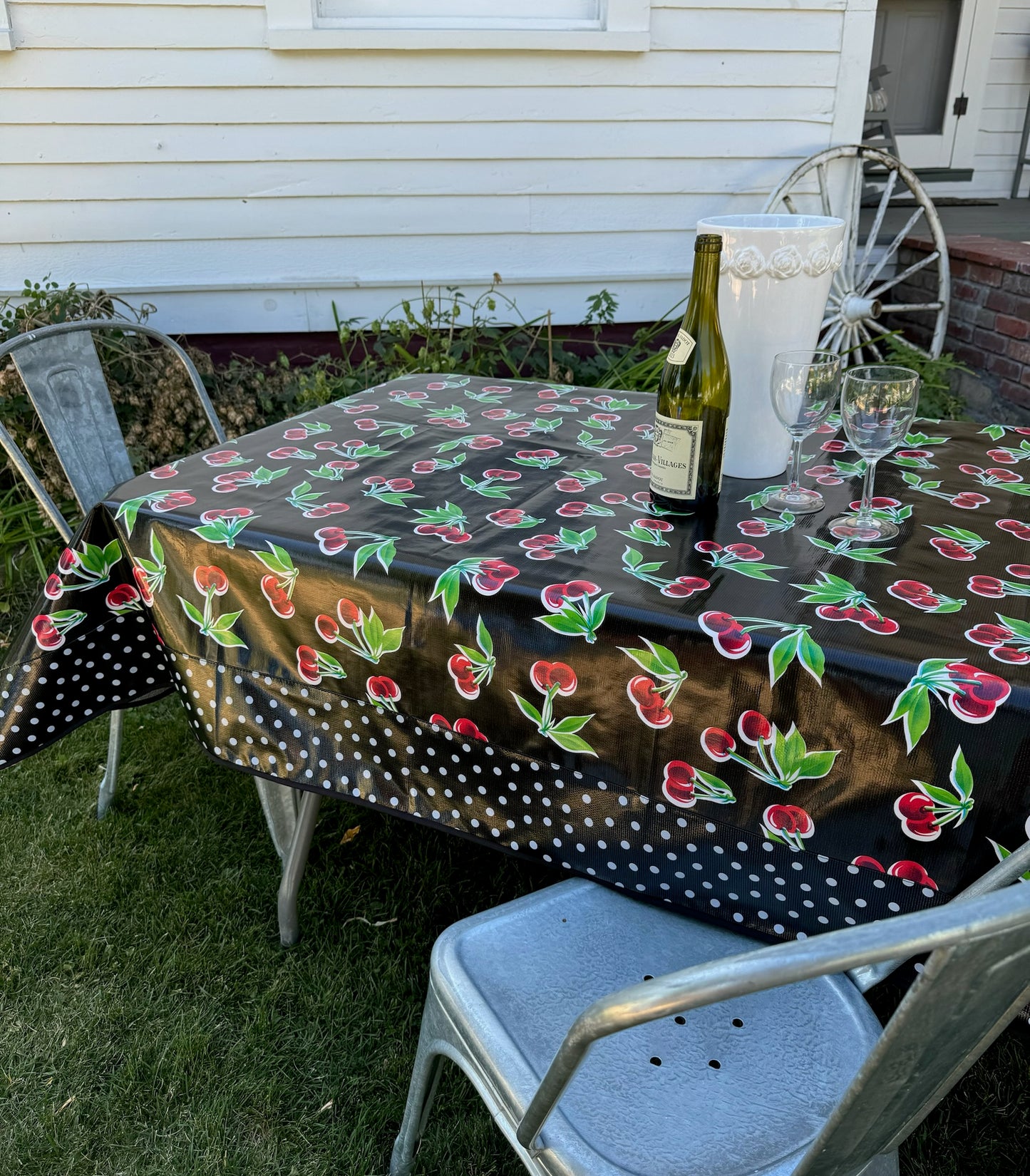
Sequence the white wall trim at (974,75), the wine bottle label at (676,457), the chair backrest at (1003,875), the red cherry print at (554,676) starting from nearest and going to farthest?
the chair backrest at (1003,875)
the red cherry print at (554,676)
the wine bottle label at (676,457)
the white wall trim at (974,75)

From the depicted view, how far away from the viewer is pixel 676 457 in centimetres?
117

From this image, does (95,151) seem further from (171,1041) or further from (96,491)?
(171,1041)

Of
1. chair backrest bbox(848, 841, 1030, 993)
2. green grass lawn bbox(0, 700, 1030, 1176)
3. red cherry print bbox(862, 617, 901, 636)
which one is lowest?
green grass lawn bbox(0, 700, 1030, 1176)

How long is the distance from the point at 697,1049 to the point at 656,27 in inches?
141

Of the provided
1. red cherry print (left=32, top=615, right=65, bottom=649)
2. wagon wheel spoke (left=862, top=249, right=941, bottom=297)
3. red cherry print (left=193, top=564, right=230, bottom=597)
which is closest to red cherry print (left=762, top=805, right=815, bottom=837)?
red cherry print (left=193, top=564, right=230, bottom=597)

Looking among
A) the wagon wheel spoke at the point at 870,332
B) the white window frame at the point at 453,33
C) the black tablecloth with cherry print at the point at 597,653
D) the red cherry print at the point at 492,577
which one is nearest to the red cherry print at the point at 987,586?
the black tablecloth with cherry print at the point at 597,653

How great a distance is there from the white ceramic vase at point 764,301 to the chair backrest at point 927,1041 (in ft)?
2.74

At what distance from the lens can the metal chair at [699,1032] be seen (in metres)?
0.57

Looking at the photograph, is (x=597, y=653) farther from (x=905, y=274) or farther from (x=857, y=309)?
(x=905, y=274)

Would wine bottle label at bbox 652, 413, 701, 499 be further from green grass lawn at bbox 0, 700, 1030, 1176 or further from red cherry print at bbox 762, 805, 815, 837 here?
green grass lawn at bbox 0, 700, 1030, 1176

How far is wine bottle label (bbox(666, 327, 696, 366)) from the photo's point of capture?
1193 millimetres

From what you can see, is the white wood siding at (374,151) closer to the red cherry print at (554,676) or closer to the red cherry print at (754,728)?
the red cherry print at (554,676)

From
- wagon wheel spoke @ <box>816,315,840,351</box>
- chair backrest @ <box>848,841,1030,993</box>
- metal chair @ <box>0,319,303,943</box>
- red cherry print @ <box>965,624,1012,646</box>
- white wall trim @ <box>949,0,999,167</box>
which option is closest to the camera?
chair backrest @ <box>848,841,1030,993</box>

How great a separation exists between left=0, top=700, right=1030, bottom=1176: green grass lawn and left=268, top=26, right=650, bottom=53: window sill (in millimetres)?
2619
